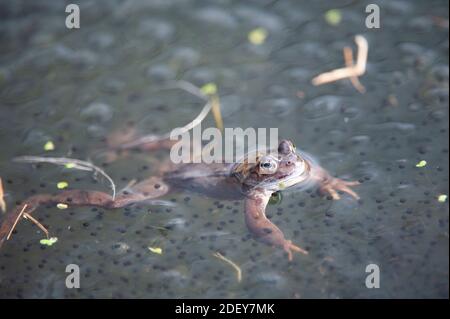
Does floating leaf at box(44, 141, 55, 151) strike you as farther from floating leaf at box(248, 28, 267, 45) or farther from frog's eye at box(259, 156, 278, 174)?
floating leaf at box(248, 28, 267, 45)

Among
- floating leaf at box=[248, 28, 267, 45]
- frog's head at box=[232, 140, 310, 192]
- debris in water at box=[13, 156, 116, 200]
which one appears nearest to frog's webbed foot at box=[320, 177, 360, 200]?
frog's head at box=[232, 140, 310, 192]

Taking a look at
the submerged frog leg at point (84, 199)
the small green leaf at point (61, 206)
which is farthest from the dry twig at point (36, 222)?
the small green leaf at point (61, 206)

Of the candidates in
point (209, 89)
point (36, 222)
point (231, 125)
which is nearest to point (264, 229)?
point (231, 125)

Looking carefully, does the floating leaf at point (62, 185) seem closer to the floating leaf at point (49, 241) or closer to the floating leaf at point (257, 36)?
the floating leaf at point (49, 241)

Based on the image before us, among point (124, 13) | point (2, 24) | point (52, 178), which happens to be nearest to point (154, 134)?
point (52, 178)

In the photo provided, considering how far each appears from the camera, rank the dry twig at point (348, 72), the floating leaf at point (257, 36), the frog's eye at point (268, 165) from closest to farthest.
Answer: the frog's eye at point (268, 165) → the dry twig at point (348, 72) → the floating leaf at point (257, 36)

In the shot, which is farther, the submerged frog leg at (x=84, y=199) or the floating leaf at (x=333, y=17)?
the floating leaf at (x=333, y=17)

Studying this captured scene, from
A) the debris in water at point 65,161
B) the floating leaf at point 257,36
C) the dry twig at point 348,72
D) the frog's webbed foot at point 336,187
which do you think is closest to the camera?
the frog's webbed foot at point 336,187

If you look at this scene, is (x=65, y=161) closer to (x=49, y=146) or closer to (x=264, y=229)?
(x=49, y=146)
